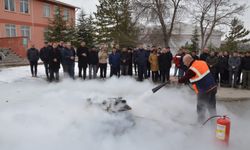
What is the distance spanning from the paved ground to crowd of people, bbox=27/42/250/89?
95 cm

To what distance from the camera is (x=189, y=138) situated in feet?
16.7

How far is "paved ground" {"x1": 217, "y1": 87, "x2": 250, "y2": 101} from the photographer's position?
897 cm

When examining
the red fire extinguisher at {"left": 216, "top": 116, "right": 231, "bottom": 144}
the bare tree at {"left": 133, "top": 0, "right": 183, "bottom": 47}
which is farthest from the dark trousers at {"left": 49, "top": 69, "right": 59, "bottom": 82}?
the bare tree at {"left": 133, "top": 0, "right": 183, "bottom": 47}

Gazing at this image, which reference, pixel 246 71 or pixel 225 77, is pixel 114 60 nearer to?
pixel 225 77

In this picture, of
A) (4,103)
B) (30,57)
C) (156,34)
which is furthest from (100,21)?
(4,103)

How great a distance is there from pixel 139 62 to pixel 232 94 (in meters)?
4.39

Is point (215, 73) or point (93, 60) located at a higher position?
point (93, 60)

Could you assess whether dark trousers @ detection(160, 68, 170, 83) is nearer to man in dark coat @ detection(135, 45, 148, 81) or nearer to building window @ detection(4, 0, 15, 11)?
man in dark coat @ detection(135, 45, 148, 81)

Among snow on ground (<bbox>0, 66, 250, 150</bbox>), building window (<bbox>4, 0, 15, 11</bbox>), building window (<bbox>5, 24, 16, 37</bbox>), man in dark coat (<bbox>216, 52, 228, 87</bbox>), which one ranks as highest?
building window (<bbox>4, 0, 15, 11</bbox>)

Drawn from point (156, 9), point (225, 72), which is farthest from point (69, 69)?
point (156, 9)

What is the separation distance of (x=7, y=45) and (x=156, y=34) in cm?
1588

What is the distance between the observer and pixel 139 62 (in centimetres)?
1189

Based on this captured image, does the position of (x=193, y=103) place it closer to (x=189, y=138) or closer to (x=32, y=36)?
(x=189, y=138)

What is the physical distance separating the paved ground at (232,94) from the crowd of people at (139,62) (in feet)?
3.13
